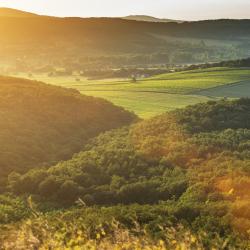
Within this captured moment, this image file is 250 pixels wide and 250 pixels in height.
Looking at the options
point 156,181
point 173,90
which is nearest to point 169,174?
point 156,181

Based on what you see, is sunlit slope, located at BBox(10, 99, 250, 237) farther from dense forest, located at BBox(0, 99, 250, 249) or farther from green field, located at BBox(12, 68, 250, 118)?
green field, located at BBox(12, 68, 250, 118)

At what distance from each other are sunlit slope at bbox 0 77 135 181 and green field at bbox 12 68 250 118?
9683mm

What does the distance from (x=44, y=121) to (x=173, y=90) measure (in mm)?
42571

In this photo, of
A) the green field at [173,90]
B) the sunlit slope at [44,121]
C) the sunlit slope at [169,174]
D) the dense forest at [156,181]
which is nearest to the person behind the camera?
the dense forest at [156,181]

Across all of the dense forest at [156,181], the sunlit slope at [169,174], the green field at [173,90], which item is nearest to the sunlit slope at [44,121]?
the dense forest at [156,181]

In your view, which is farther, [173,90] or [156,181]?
[173,90]

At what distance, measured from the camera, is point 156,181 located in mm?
39188

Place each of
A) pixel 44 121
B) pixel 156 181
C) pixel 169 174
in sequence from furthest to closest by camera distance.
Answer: pixel 44 121 < pixel 169 174 < pixel 156 181

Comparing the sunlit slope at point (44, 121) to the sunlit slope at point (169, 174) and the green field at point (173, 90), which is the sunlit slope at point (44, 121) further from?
the green field at point (173, 90)

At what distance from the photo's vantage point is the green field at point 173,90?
9146cm

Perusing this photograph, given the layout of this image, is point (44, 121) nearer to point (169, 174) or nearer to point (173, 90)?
point (169, 174)

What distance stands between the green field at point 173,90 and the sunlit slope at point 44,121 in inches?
381

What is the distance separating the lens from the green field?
91.5 m

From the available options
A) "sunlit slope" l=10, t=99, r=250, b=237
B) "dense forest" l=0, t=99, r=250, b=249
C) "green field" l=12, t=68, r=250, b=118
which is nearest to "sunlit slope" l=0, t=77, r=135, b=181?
"dense forest" l=0, t=99, r=250, b=249
